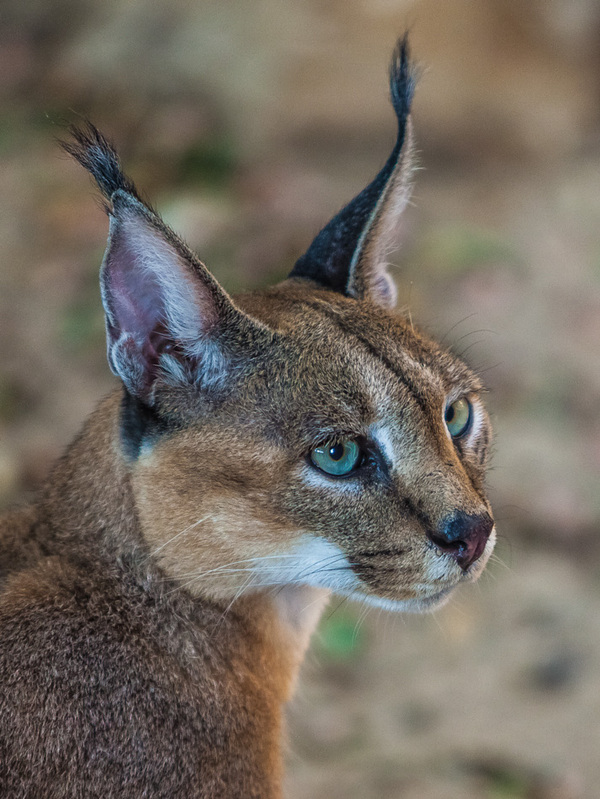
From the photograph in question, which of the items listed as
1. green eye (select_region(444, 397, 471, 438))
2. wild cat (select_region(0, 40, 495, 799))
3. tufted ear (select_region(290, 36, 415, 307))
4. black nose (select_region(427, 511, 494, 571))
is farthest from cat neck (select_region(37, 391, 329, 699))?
tufted ear (select_region(290, 36, 415, 307))

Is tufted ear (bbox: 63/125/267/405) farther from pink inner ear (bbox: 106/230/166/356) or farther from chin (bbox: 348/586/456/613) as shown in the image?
chin (bbox: 348/586/456/613)

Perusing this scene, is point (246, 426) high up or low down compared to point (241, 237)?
up

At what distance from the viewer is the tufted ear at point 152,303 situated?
9.89ft

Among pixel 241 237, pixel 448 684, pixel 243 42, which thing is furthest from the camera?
pixel 243 42

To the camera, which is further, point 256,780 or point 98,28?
point 98,28

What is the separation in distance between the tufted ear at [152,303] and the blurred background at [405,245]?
85.6 inches

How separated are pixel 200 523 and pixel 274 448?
35 cm

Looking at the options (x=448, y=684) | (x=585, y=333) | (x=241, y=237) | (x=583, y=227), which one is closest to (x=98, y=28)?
(x=241, y=237)

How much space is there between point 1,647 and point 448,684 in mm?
3409

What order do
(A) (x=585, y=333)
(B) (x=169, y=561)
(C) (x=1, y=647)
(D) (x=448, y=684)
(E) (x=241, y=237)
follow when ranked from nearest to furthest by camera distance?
(C) (x=1, y=647) < (B) (x=169, y=561) < (D) (x=448, y=684) < (A) (x=585, y=333) < (E) (x=241, y=237)

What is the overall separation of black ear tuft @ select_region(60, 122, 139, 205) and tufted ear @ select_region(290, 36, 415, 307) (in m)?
1.08

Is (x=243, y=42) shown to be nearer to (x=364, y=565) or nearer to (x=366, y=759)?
(x=366, y=759)

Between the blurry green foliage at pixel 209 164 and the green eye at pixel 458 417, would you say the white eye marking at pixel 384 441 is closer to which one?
the green eye at pixel 458 417

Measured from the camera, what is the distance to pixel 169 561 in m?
3.35
